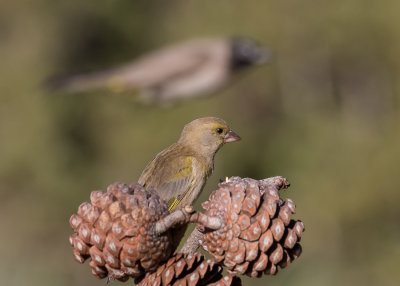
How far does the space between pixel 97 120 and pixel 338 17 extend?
2.81 meters

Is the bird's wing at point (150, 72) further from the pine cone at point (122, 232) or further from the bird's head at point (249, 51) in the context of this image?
the pine cone at point (122, 232)

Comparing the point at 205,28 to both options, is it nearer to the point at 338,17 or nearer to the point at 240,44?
the point at 240,44

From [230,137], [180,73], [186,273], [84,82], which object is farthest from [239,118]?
[186,273]

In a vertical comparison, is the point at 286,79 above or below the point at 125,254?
below

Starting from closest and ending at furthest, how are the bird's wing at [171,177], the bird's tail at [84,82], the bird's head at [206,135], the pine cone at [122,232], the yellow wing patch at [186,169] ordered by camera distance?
the pine cone at [122,232]
the bird's wing at [171,177]
the yellow wing patch at [186,169]
the bird's head at [206,135]
the bird's tail at [84,82]

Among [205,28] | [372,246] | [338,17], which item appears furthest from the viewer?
[205,28]

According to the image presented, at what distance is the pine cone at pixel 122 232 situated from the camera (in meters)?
1.47

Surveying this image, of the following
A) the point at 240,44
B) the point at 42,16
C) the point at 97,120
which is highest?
the point at 42,16

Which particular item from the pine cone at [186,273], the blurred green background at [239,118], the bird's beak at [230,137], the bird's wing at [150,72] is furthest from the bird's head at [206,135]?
the bird's wing at [150,72]

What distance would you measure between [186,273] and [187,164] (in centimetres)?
133

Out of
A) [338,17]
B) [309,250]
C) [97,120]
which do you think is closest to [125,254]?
[309,250]

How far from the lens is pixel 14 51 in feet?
24.8

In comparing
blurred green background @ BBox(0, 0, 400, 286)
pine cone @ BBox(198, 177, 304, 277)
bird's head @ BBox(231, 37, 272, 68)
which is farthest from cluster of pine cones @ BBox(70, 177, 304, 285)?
bird's head @ BBox(231, 37, 272, 68)

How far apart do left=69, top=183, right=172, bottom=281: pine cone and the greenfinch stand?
39.1 inches
